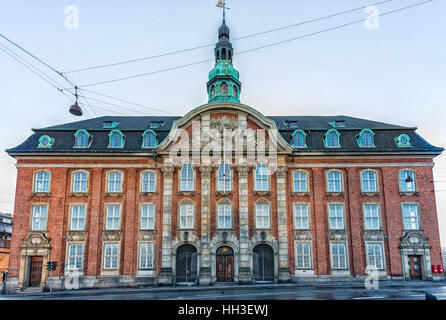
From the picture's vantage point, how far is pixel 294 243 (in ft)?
96.1

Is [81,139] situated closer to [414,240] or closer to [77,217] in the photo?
[77,217]

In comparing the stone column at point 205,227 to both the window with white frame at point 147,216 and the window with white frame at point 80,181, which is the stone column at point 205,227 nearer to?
the window with white frame at point 147,216

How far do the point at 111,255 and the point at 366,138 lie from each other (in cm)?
2365

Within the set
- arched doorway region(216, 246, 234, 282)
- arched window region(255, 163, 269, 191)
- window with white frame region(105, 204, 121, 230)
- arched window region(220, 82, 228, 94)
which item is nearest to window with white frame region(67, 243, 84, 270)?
window with white frame region(105, 204, 121, 230)

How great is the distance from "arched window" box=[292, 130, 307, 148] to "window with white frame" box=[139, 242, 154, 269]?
14932 millimetres

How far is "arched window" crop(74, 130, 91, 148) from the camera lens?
30.9 m

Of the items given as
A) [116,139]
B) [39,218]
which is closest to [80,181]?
[39,218]

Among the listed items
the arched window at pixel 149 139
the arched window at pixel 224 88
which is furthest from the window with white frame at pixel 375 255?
the arched window at pixel 149 139

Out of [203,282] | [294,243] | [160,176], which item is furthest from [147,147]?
[294,243]

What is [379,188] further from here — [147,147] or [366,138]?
[147,147]

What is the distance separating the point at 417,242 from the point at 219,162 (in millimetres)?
17321

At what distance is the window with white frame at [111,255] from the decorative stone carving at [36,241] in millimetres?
4539

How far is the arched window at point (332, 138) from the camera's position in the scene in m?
31.2

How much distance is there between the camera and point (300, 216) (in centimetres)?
2986
